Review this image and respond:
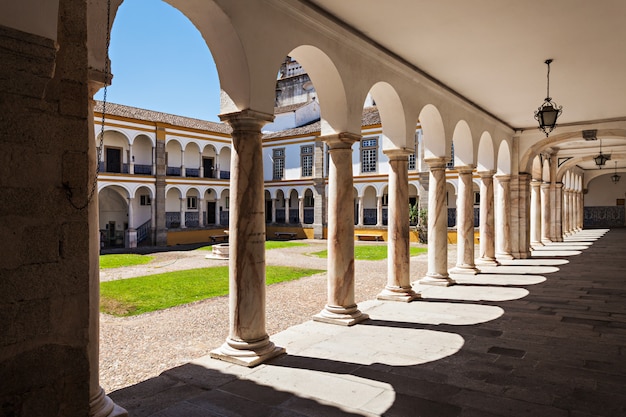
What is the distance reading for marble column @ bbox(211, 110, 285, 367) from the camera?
18.1ft

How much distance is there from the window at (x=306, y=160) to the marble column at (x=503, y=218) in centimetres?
1998

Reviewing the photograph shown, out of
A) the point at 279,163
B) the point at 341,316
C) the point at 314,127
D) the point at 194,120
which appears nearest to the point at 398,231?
the point at 341,316

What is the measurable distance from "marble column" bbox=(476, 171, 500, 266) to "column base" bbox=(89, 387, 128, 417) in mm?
12420

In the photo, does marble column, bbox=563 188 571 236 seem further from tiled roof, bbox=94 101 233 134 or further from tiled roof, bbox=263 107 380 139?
tiled roof, bbox=94 101 233 134

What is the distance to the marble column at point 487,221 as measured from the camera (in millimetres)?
14008

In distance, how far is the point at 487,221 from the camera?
14.0 metres

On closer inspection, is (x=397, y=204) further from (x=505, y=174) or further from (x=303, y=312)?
(x=505, y=174)

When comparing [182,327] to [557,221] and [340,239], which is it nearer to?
[340,239]

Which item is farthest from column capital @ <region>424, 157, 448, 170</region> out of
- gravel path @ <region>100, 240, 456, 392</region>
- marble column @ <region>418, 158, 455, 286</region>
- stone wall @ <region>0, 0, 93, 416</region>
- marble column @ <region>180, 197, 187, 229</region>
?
marble column @ <region>180, 197, 187, 229</region>

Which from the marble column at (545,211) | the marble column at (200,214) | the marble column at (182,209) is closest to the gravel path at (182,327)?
the marble column at (545,211)

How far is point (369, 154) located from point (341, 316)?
2586 centimetres

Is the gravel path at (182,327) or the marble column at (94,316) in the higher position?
the marble column at (94,316)

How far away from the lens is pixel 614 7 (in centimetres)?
649

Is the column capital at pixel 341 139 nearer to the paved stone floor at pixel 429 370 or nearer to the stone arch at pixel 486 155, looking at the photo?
the paved stone floor at pixel 429 370
